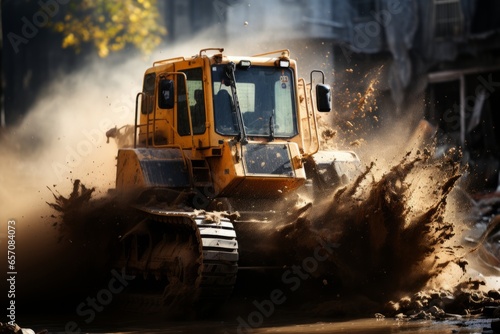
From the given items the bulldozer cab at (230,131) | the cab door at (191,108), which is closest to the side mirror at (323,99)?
the bulldozer cab at (230,131)

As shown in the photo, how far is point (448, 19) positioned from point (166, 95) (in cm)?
2499

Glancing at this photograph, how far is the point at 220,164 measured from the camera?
47.0ft

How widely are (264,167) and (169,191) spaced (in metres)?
1.30

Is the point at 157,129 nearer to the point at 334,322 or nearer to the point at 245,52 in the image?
the point at 334,322

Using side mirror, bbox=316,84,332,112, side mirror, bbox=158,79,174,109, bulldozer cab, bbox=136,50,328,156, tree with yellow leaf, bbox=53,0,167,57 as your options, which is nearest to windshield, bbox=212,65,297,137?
bulldozer cab, bbox=136,50,328,156

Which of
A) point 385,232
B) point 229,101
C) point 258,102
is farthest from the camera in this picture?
point 258,102

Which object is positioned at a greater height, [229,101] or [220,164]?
[229,101]

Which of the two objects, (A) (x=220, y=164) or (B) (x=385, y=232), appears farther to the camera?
(A) (x=220, y=164)

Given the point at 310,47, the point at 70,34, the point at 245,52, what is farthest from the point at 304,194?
the point at 310,47

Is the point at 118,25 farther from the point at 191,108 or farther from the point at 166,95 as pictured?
the point at 166,95

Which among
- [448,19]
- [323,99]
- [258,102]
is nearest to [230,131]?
[258,102]

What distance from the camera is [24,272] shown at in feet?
52.6

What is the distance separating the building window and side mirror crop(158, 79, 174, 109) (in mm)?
24365

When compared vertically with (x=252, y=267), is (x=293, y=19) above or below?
above
